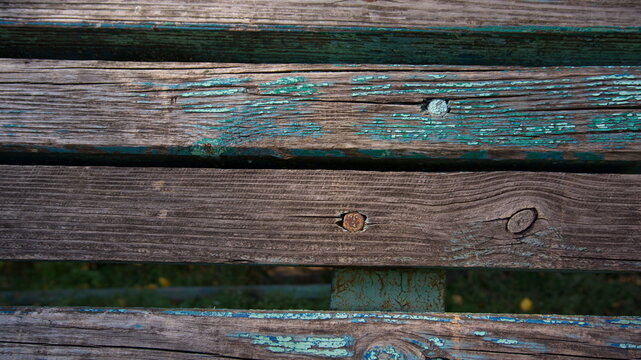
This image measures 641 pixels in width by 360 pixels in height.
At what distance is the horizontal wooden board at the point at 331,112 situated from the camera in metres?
1.68

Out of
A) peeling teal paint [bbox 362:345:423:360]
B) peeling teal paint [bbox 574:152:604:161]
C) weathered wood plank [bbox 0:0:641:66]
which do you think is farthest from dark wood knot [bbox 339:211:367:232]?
peeling teal paint [bbox 574:152:604:161]

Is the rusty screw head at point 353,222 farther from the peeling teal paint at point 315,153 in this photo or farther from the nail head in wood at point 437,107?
the nail head in wood at point 437,107

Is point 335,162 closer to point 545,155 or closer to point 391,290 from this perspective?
point 391,290

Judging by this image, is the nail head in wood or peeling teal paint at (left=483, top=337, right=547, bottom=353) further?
the nail head in wood

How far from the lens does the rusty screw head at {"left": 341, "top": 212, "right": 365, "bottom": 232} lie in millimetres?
1648

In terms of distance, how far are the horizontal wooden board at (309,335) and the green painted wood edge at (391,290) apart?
0.07 m

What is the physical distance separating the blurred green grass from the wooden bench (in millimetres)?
1190

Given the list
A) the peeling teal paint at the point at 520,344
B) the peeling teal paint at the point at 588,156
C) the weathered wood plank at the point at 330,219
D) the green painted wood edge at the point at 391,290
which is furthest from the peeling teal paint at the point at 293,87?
the peeling teal paint at the point at 520,344

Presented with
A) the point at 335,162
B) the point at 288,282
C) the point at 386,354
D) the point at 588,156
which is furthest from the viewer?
the point at 288,282

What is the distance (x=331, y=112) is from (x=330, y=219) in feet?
1.19

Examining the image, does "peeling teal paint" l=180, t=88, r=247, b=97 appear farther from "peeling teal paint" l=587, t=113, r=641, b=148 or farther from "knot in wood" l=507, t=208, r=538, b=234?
"peeling teal paint" l=587, t=113, r=641, b=148

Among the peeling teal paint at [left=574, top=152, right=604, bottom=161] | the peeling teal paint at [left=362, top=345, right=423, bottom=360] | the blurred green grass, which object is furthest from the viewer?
the blurred green grass

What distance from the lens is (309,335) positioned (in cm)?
161

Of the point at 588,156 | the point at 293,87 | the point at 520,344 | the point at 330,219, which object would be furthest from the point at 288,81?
the point at 520,344
